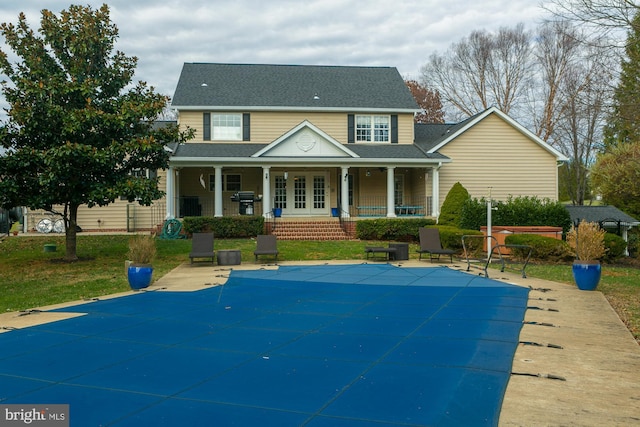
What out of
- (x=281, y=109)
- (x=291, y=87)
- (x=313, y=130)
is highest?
(x=291, y=87)

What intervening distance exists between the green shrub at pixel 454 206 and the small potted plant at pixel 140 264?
1388 cm

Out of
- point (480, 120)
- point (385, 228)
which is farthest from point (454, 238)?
point (480, 120)

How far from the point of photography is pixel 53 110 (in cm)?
1414

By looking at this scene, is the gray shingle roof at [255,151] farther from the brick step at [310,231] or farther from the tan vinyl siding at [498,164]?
the brick step at [310,231]

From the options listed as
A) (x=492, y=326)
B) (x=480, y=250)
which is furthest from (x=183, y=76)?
(x=492, y=326)

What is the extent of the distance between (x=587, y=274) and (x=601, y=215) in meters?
15.9

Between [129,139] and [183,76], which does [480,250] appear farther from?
[183,76]

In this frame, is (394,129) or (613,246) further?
(394,129)

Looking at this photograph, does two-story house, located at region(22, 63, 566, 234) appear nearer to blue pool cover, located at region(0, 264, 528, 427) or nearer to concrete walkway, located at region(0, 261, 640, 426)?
blue pool cover, located at region(0, 264, 528, 427)

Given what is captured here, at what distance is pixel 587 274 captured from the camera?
10398 millimetres

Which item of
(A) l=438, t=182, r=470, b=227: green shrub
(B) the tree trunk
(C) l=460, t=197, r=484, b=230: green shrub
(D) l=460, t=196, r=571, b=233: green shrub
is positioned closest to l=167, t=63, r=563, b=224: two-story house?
(A) l=438, t=182, r=470, b=227: green shrub

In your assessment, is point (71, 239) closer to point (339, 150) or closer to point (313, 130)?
point (313, 130)

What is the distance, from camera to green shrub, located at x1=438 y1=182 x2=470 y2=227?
72.0 ft

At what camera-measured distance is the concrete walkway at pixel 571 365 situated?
4.18 m
